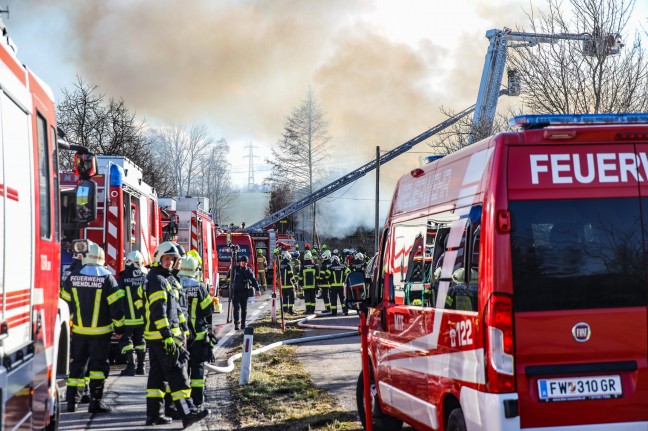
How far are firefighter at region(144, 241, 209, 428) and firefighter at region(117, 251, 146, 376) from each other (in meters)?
2.74

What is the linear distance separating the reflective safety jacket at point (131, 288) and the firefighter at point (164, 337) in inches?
111

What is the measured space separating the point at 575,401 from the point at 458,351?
734mm

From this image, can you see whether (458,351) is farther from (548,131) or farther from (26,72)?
(26,72)

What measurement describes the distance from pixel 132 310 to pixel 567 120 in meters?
7.94

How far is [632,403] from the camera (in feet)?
15.6

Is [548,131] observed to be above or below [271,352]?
above

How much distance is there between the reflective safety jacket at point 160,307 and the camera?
8.34m

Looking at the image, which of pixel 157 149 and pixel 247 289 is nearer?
pixel 247 289

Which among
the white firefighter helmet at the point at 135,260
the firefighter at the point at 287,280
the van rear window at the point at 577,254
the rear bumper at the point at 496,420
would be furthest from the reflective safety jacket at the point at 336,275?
the van rear window at the point at 577,254

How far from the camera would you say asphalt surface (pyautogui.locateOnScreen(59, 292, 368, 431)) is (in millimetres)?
8836

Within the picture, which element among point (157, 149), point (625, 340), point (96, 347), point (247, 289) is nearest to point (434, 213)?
point (625, 340)

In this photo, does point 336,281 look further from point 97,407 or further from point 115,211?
point 97,407

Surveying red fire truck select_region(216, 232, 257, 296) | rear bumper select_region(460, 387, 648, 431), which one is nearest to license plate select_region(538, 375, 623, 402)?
rear bumper select_region(460, 387, 648, 431)

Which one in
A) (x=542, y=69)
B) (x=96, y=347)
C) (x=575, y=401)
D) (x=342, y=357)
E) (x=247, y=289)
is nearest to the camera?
(x=575, y=401)
